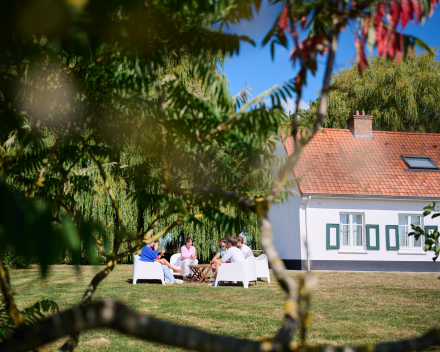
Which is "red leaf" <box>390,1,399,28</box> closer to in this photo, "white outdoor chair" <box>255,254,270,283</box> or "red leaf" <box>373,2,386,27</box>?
"red leaf" <box>373,2,386,27</box>

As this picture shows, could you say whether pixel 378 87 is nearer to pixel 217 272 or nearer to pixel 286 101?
pixel 217 272

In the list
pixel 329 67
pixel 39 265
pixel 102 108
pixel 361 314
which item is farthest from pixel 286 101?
pixel 361 314

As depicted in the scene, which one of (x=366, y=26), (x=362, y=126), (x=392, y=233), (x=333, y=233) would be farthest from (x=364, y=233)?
(x=366, y=26)

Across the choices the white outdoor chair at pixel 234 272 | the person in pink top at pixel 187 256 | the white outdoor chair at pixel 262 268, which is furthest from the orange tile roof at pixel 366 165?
the white outdoor chair at pixel 234 272

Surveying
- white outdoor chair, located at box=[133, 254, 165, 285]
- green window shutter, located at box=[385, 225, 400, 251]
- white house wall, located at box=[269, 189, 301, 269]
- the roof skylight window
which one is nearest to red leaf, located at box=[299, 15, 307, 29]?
white outdoor chair, located at box=[133, 254, 165, 285]

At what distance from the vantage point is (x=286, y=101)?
230 centimetres

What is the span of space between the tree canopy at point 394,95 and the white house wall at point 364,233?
8.73m

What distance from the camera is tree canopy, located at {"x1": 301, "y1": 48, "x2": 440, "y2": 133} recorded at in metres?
26.6

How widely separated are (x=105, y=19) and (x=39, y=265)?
3.67 feet

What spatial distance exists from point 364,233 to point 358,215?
97cm

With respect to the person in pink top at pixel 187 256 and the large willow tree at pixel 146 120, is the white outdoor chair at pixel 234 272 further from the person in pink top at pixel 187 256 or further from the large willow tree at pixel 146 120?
the large willow tree at pixel 146 120

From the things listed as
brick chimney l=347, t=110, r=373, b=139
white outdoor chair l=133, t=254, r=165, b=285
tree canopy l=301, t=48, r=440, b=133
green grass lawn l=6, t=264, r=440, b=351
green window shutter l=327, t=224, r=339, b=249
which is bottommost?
green grass lawn l=6, t=264, r=440, b=351

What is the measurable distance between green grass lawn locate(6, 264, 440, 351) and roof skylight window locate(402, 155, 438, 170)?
10037 millimetres

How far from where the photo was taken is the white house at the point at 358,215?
18.8 meters
